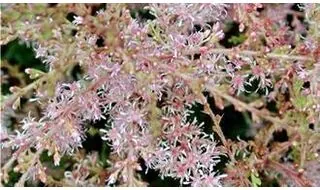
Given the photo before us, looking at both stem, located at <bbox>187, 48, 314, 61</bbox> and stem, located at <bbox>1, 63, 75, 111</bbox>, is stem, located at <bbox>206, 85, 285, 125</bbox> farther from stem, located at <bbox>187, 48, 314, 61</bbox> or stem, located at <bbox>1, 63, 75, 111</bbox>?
stem, located at <bbox>1, 63, 75, 111</bbox>

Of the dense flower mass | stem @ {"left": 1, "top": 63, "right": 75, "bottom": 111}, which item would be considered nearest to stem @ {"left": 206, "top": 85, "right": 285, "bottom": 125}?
the dense flower mass

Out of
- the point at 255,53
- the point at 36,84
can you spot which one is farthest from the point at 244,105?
the point at 36,84

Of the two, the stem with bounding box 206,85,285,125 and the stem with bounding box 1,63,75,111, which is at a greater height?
the stem with bounding box 1,63,75,111

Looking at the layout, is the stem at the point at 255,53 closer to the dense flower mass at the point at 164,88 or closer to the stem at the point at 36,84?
the dense flower mass at the point at 164,88

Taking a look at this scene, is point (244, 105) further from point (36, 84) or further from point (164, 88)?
point (36, 84)

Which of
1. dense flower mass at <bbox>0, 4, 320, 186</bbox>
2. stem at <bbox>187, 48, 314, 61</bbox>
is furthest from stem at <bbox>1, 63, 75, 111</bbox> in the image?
stem at <bbox>187, 48, 314, 61</bbox>

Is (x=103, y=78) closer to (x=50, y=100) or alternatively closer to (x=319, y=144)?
(x=50, y=100)

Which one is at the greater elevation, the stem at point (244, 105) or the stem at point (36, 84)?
the stem at point (36, 84)

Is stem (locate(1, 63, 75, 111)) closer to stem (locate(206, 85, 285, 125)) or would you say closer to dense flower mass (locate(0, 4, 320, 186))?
dense flower mass (locate(0, 4, 320, 186))

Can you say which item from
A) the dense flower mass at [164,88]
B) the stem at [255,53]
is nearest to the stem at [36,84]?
the dense flower mass at [164,88]

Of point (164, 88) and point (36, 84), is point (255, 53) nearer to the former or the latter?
point (164, 88)

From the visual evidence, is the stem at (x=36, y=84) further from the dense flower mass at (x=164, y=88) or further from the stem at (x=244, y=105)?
the stem at (x=244, y=105)
